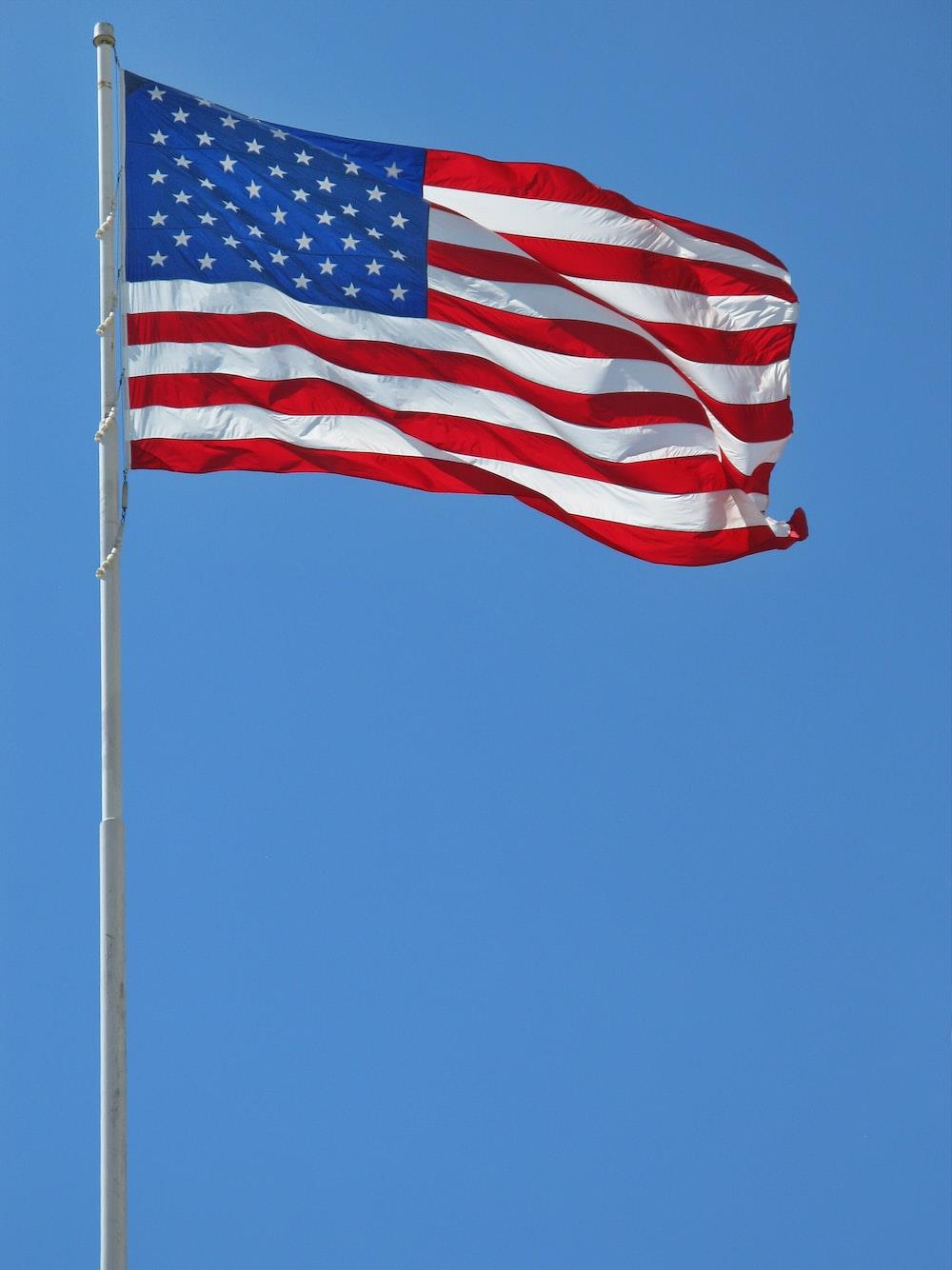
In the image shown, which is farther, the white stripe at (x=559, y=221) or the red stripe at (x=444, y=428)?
the white stripe at (x=559, y=221)

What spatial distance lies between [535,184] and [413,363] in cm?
297

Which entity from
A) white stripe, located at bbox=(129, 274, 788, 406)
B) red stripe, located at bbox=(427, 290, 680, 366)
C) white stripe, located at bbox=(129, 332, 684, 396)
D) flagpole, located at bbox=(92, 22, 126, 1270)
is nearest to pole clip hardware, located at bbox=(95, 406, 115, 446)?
flagpole, located at bbox=(92, 22, 126, 1270)

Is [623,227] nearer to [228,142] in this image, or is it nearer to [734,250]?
[734,250]

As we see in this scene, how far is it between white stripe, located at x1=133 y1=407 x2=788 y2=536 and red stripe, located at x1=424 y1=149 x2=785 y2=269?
3.04 m

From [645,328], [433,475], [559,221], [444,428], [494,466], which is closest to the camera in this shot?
[433,475]

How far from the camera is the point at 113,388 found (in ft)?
57.6

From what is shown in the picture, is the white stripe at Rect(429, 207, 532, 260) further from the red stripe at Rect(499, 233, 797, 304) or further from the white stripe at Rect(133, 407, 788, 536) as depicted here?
the white stripe at Rect(133, 407, 788, 536)

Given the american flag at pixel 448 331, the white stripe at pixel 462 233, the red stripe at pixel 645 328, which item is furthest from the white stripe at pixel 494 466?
the white stripe at pixel 462 233

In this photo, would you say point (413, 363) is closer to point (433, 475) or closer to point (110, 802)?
point (433, 475)

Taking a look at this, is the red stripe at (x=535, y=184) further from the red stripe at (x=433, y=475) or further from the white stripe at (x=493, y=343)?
the red stripe at (x=433, y=475)

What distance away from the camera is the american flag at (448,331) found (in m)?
19.2

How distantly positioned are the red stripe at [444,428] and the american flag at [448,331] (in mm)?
21

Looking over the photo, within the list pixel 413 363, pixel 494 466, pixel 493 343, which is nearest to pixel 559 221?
pixel 493 343

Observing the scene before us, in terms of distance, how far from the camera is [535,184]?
21.9m
